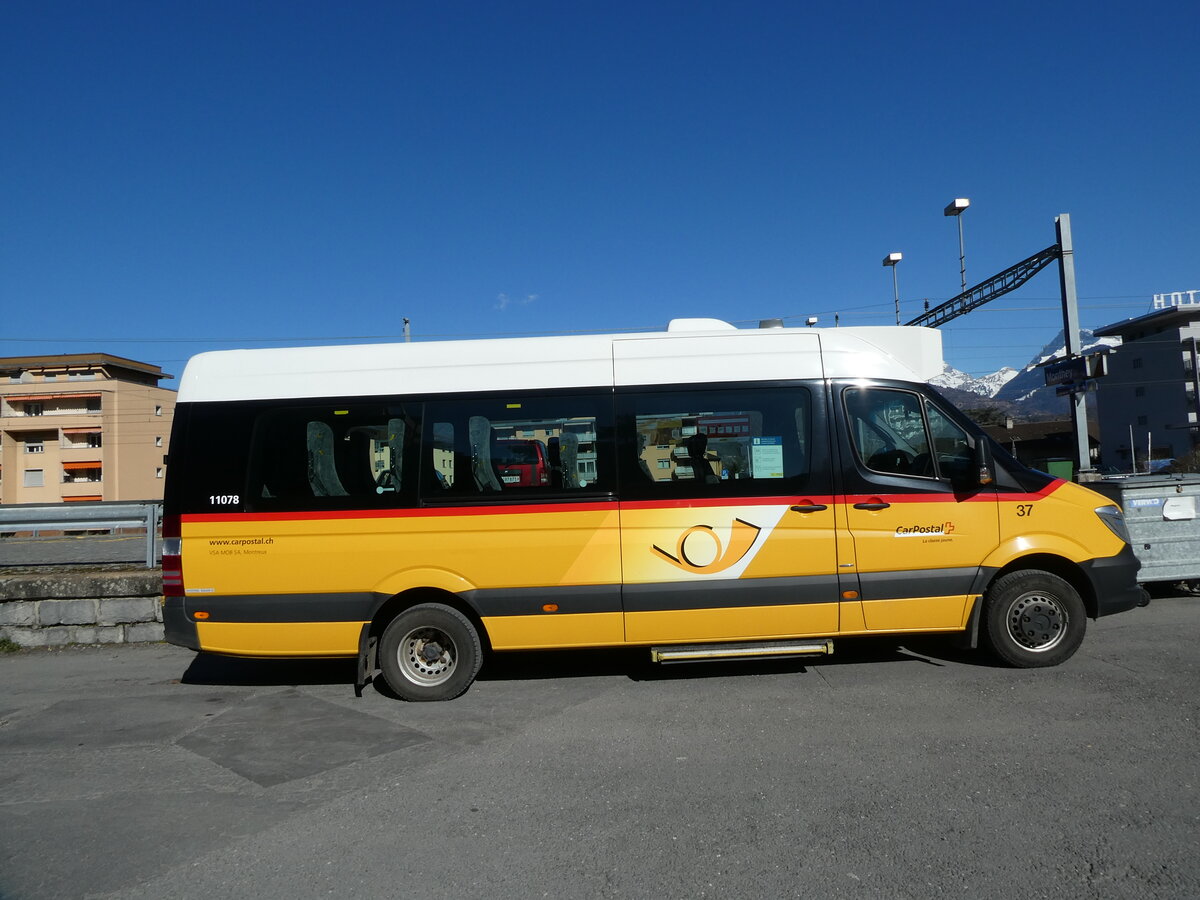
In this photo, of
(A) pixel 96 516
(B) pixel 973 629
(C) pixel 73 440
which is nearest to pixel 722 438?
(B) pixel 973 629

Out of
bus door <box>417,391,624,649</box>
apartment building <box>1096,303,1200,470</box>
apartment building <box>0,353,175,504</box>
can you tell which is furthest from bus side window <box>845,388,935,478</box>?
apartment building <box>0,353,175,504</box>

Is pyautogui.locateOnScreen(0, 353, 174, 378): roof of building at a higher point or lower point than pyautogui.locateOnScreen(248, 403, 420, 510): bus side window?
higher

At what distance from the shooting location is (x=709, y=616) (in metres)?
6.01

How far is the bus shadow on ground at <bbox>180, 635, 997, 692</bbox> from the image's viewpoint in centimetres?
664

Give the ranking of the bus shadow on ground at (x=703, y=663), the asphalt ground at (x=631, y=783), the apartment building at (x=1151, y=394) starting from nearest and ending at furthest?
the asphalt ground at (x=631, y=783)
the bus shadow on ground at (x=703, y=663)
the apartment building at (x=1151, y=394)

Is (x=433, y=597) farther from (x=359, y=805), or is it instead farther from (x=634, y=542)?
(x=359, y=805)

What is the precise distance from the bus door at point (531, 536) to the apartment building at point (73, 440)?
6733 centimetres

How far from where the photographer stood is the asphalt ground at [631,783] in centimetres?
343

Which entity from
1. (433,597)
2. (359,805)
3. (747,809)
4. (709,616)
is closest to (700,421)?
(709,616)

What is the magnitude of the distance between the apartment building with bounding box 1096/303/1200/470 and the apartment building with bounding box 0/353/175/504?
8068 cm

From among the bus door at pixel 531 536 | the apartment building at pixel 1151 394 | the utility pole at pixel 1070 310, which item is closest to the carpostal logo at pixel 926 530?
the bus door at pixel 531 536

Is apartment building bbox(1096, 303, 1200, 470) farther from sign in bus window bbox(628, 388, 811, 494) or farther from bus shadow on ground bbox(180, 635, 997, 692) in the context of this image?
sign in bus window bbox(628, 388, 811, 494)

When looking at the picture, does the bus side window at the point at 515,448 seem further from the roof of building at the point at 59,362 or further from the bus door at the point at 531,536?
the roof of building at the point at 59,362

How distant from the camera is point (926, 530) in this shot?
20.0 ft
